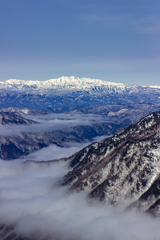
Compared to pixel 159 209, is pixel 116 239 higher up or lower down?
lower down

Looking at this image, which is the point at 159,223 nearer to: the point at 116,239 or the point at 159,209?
the point at 159,209

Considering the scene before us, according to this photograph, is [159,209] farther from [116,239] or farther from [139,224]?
[116,239]

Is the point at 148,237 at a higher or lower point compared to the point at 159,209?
lower

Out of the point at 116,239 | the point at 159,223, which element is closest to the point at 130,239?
the point at 116,239

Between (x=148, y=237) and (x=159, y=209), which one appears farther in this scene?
(x=159, y=209)

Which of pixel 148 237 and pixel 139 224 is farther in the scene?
pixel 139 224

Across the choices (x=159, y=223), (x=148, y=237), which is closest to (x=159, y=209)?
(x=159, y=223)

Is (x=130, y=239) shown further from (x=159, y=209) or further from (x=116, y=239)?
(x=159, y=209)

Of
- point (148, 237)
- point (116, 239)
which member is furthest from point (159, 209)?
point (116, 239)
